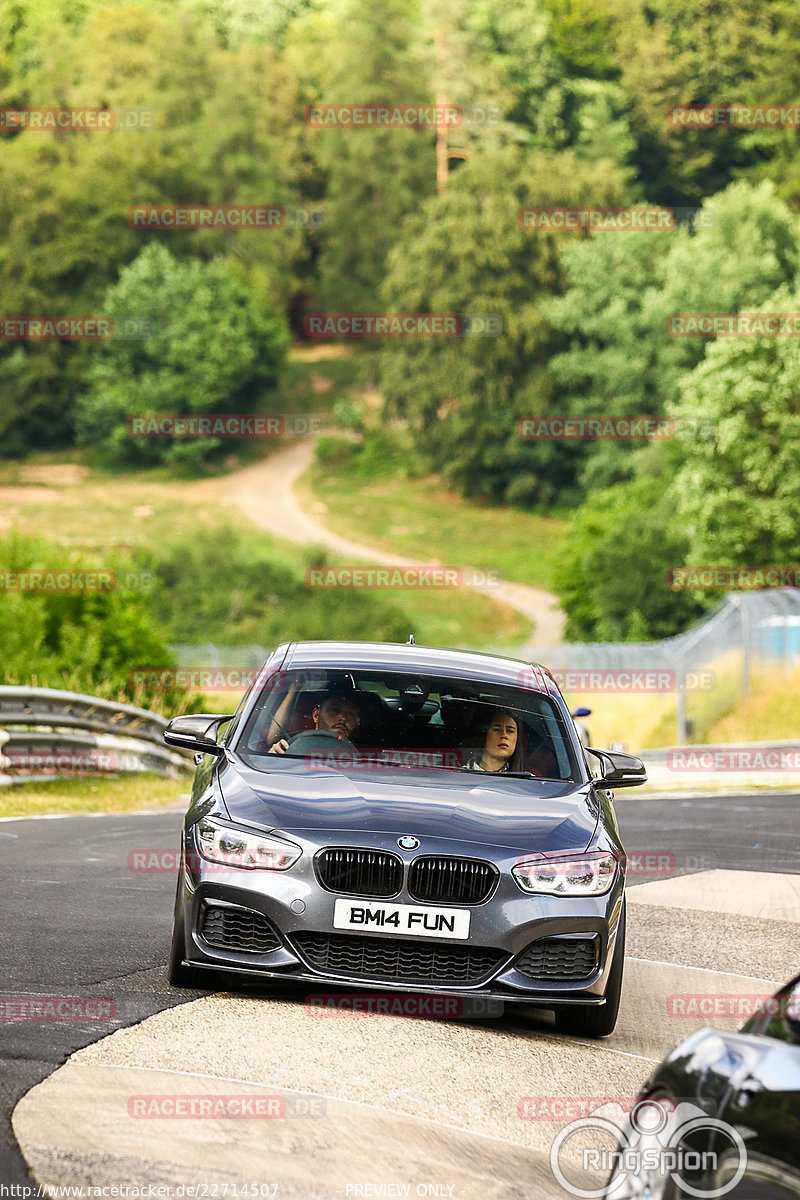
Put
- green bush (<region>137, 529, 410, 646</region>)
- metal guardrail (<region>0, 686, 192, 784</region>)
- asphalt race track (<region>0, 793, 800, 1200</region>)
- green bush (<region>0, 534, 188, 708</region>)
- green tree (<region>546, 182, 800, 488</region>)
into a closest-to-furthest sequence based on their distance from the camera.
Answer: asphalt race track (<region>0, 793, 800, 1200</region>), metal guardrail (<region>0, 686, 192, 784</region>), green bush (<region>0, 534, 188, 708</region>), green bush (<region>137, 529, 410, 646</region>), green tree (<region>546, 182, 800, 488</region>)

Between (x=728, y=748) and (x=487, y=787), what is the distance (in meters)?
22.2

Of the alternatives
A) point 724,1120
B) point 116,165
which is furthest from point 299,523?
point 724,1120

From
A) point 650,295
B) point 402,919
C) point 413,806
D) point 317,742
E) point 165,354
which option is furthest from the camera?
point 165,354

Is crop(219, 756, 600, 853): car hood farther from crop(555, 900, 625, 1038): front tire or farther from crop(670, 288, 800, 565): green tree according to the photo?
crop(670, 288, 800, 565): green tree

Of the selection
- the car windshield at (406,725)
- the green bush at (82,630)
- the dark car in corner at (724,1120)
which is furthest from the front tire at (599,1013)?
the green bush at (82,630)

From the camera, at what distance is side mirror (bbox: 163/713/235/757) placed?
787 cm

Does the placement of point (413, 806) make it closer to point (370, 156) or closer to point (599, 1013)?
point (599, 1013)

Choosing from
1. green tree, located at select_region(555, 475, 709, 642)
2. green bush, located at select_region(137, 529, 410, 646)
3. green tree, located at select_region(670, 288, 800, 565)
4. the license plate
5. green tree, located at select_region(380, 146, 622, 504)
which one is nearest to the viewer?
the license plate

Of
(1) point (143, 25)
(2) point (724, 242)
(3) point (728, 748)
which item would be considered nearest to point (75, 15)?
(1) point (143, 25)

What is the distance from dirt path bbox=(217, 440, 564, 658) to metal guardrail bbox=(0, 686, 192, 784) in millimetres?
50855

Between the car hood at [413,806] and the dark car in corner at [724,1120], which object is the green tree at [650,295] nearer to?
the car hood at [413,806]

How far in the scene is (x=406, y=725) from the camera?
805 cm

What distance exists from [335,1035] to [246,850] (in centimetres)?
81

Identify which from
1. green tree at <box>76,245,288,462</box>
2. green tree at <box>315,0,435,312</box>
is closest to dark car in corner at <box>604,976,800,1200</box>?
green tree at <box>76,245,288,462</box>
